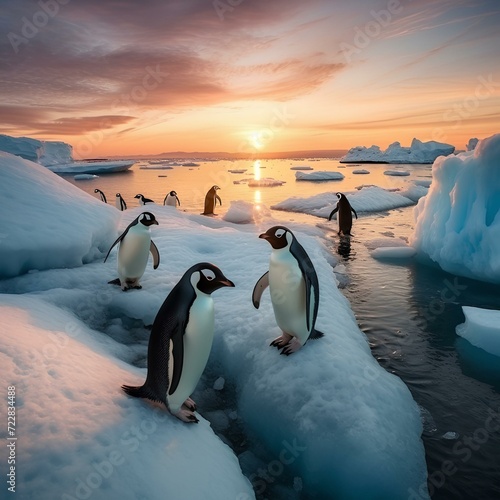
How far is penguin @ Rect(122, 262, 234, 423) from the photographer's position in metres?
2.54

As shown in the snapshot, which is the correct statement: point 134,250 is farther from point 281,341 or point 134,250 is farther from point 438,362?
point 438,362

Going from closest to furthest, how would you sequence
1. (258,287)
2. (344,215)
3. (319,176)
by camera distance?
(258,287) → (344,215) → (319,176)

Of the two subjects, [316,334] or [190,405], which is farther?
[316,334]

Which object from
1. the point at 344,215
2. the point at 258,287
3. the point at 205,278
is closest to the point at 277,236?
the point at 258,287

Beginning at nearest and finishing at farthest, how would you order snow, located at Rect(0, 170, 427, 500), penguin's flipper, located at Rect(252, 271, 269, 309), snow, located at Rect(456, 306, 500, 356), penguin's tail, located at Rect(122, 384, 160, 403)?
1. snow, located at Rect(0, 170, 427, 500)
2. penguin's tail, located at Rect(122, 384, 160, 403)
3. penguin's flipper, located at Rect(252, 271, 269, 309)
4. snow, located at Rect(456, 306, 500, 356)

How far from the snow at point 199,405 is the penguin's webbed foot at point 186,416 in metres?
0.05

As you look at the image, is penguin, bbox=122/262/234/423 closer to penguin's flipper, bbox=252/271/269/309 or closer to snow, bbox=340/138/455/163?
penguin's flipper, bbox=252/271/269/309

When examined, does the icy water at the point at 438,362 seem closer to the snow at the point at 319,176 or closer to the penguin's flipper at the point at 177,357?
the penguin's flipper at the point at 177,357

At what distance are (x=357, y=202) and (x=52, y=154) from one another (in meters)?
50.3

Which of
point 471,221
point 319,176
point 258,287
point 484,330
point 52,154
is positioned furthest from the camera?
point 52,154

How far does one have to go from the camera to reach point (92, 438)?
2014 millimetres

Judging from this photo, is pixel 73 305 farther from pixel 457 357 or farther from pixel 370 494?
pixel 457 357

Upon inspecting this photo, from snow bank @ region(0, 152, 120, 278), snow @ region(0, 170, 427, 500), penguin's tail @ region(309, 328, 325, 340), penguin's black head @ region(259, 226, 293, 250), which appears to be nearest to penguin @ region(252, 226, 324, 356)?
penguin's black head @ region(259, 226, 293, 250)

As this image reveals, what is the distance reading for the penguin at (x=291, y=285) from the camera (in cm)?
357
